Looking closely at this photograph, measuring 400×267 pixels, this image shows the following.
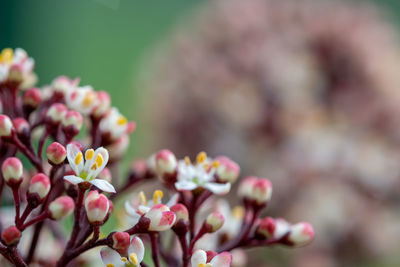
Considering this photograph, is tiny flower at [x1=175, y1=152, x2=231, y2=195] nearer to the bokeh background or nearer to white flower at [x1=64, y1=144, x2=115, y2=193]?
white flower at [x1=64, y1=144, x2=115, y2=193]

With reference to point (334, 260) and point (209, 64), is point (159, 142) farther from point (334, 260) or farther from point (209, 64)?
point (334, 260)

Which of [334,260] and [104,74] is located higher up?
[104,74]

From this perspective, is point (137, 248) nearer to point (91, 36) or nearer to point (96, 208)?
point (96, 208)

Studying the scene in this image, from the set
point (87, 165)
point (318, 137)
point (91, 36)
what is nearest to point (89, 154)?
point (87, 165)

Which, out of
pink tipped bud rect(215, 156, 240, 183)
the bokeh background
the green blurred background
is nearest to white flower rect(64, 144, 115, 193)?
pink tipped bud rect(215, 156, 240, 183)

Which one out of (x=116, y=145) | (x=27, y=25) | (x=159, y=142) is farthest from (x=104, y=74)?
(x=116, y=145)

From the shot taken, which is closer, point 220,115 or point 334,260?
point 334,260

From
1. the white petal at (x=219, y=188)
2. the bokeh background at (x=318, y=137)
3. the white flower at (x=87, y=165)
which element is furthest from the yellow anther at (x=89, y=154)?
the bokeh background at (x=318, y=137)
